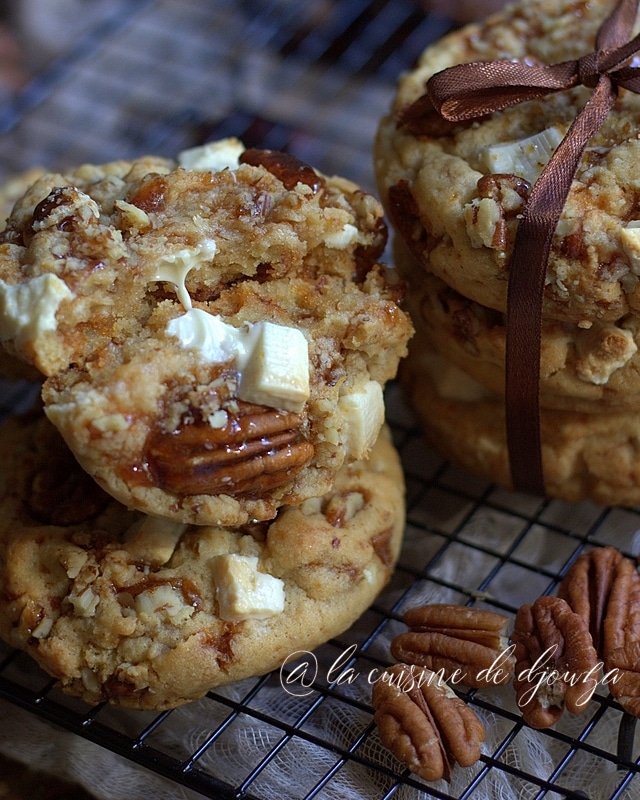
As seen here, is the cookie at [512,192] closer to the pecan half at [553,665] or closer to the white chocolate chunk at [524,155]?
the white chocolate chunk at [524,155]

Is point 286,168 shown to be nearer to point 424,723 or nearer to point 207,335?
point 207,335

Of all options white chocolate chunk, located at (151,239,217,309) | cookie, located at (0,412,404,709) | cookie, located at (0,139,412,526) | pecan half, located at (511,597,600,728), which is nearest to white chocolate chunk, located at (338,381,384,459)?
cookie, located at (0,139,412,526)

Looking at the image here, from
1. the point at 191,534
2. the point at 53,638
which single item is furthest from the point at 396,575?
the point at 53,638

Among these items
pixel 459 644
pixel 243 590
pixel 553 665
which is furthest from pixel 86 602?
pixel 553 665

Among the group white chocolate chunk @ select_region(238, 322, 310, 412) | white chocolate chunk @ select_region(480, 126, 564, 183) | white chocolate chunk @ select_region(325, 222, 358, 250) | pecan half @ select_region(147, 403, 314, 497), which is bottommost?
pecan half @ select_region(147, 403, 314, 497)

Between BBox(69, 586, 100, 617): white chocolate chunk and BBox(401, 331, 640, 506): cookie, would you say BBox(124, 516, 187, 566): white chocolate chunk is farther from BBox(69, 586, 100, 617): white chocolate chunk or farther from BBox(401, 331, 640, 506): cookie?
BBox(401, 331, 640, 506): cookie
